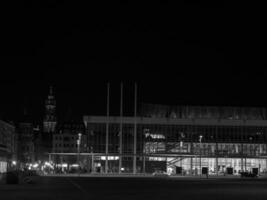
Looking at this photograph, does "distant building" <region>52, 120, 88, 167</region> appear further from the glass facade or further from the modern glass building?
the glass facade

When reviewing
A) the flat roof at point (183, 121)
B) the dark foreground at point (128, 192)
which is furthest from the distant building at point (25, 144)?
the dark foreground at point (128, 192)

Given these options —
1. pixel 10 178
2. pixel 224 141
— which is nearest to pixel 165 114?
pixel 224 141

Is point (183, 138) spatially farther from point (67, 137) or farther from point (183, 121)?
point (67, 137)

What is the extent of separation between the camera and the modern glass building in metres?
107

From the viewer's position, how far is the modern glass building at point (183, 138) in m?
107

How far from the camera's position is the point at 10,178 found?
164 feet

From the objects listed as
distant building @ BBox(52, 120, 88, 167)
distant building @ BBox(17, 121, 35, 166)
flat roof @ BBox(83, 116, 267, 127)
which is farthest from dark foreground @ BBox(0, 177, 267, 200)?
distant building @ BBox(52, 120, 88, 167)

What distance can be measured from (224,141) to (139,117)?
18552 mm

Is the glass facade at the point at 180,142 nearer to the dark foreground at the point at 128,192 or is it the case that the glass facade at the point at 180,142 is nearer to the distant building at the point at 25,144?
the dark foreground at the point at 128,192

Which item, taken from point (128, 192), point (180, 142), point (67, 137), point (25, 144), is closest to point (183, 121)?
point (180, 142)

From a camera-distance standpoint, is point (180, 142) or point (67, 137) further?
point (67, 137)

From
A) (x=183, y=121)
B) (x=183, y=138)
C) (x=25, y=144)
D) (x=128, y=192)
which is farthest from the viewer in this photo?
(x=25, y=144)

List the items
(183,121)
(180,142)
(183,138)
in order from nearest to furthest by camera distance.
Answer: (180,142)
(183,138)
(183,121)

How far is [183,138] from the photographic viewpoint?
376 ft
